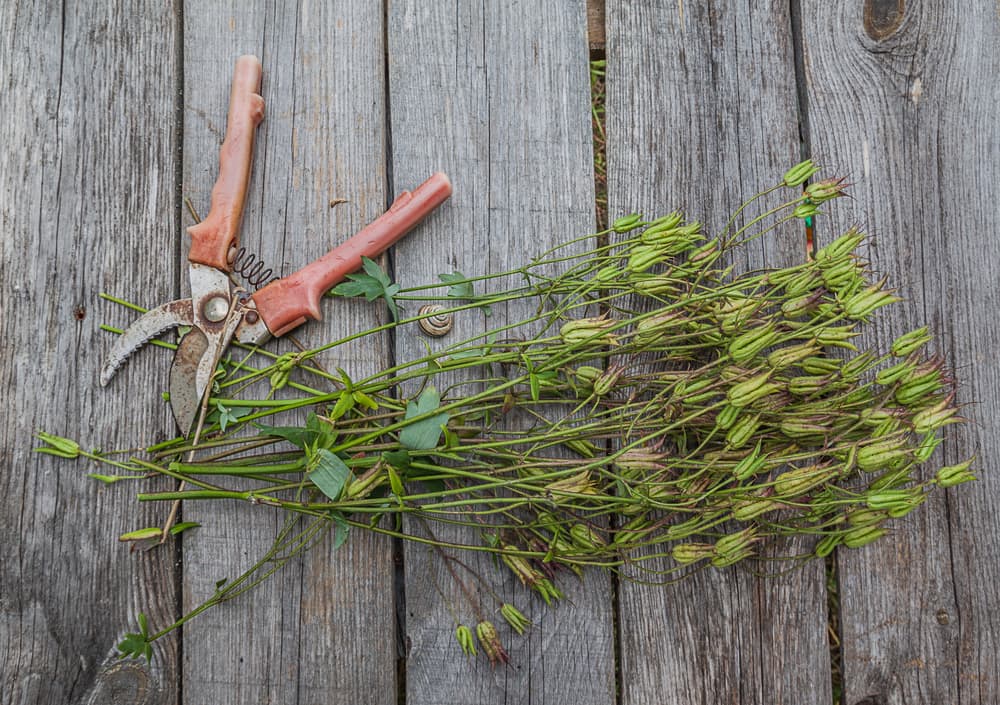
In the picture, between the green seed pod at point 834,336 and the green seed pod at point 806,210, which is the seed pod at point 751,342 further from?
the green seed pod at point 806,210

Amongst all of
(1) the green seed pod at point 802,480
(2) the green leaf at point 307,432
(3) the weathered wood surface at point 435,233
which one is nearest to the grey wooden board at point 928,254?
(3) the weathered wood surface at point 435,233

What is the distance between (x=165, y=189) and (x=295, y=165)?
239mm

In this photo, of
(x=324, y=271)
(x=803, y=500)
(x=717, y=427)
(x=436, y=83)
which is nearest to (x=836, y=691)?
(x=803, y=500)

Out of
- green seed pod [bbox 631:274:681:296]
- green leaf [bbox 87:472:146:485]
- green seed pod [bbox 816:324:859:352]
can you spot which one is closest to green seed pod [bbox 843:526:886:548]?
green seed pod [bbox 816:324:859:352]

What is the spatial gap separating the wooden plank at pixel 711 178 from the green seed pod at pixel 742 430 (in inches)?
12.3

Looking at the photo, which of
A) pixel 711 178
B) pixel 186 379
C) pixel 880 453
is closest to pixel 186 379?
pixel 186 379

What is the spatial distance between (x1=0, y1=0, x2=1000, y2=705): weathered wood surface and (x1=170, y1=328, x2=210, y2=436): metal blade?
0.26 feet

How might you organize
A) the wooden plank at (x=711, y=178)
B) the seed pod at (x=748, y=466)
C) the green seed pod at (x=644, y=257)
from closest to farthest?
1. the seed pod at (x=748, y=466)
2. the green seed pod at (x=644, y=257)
3. the wooden plank at (x=711, y=178)

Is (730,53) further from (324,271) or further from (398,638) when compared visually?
(398,638)

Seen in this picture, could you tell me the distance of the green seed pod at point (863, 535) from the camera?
1.26m

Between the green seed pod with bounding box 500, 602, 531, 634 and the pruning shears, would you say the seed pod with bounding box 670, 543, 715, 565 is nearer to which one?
the green seed pod with bounding box 500, 602, 531, 634

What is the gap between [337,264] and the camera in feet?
4.18

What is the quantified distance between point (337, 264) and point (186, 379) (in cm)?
32

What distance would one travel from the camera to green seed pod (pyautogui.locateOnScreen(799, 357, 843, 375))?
122cm
